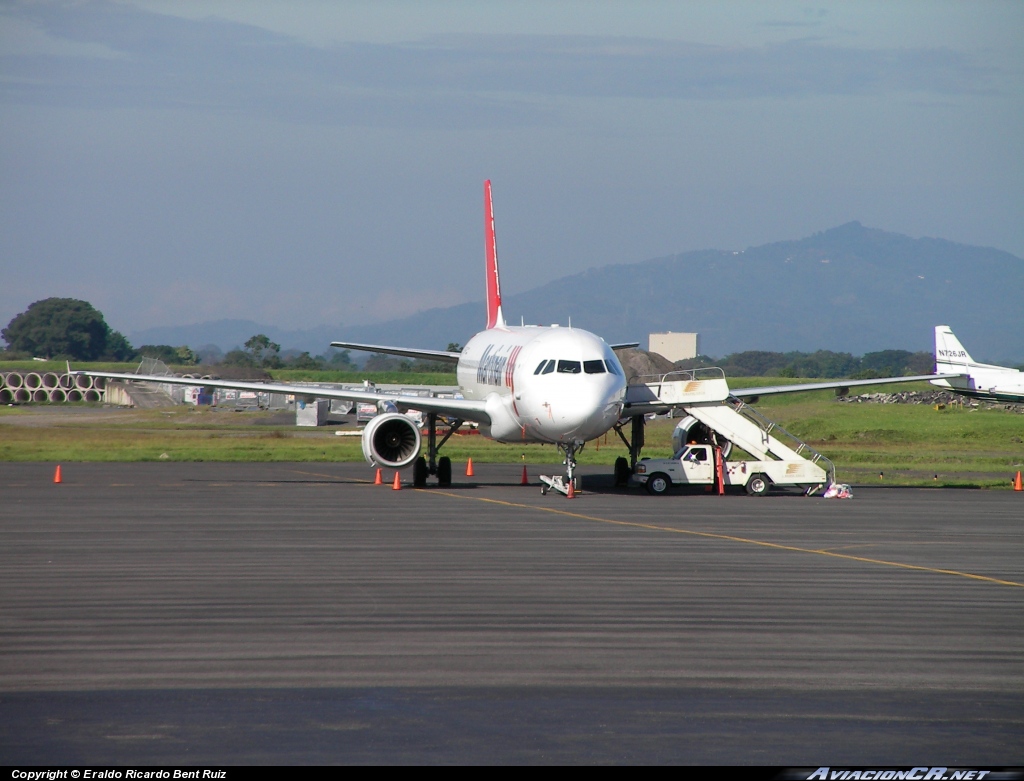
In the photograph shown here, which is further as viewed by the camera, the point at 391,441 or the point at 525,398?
the point at 391,441

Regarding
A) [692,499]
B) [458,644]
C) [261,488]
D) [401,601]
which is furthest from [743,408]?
[458,644]

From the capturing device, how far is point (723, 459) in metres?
35.2

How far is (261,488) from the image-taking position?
111ft

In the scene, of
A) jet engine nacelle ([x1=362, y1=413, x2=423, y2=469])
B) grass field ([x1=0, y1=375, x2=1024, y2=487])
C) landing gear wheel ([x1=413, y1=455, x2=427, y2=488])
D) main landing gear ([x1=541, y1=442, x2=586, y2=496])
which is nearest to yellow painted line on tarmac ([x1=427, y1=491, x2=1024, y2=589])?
main landing gear ([x1=541, y1=442, x2=586, y2=496])

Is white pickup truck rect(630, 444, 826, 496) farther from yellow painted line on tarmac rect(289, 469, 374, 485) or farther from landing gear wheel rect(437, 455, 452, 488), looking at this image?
yellow painted line on tarmac rect(289, 469, 374, 485)

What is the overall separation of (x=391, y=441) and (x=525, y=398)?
4.68 m

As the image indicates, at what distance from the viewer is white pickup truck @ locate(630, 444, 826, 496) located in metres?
34.4

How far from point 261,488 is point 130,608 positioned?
19.5m

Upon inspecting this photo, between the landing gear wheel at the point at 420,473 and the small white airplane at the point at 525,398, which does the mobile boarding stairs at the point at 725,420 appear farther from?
the landing gear wheel at the point at 420,473

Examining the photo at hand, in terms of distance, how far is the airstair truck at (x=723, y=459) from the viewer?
3447 cm

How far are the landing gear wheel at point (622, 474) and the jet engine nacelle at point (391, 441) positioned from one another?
6738mm

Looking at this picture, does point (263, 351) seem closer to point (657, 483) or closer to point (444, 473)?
point (444, 473)

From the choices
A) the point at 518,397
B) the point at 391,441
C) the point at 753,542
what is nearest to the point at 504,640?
the point at 753,542

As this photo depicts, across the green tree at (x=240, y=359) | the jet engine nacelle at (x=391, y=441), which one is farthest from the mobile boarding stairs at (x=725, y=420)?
the green tree at (x=240, y=359)
